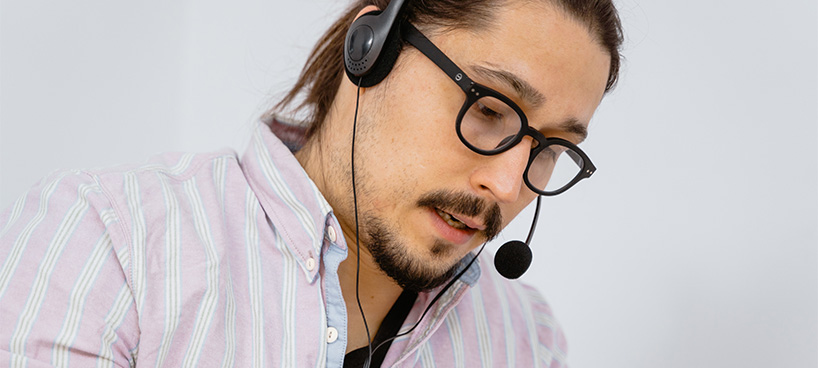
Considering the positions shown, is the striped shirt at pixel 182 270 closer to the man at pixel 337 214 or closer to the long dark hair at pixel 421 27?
the man at pixel 337 214

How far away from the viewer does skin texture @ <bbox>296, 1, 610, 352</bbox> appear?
1.35 m

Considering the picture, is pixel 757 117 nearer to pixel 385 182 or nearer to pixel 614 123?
pixel 614 123

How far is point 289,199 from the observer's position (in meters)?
1.43

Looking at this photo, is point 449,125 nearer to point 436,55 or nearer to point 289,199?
point 436,55

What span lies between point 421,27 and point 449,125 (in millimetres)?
222

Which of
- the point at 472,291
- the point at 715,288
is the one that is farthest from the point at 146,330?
the point at 715,288

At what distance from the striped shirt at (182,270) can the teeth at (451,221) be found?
188 millimetres

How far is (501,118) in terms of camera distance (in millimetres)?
1356

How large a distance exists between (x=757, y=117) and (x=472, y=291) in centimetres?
86

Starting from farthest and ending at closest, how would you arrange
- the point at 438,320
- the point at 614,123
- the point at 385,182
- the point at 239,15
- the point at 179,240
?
the point at 239,15 < the point at 614,123 < the point at 438,320 < the point at 385,182 < the point at 179,240

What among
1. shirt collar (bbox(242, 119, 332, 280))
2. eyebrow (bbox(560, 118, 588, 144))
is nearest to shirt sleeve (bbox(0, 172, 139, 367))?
shirt collar (bbox(242, 119, 332, 280))

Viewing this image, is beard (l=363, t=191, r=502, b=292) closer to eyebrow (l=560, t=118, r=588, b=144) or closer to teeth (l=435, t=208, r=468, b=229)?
teeth (l=435, t=208, r=468, b=229)

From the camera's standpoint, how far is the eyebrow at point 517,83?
1.33 meters

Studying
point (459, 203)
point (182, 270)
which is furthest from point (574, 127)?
point (182, 270)
